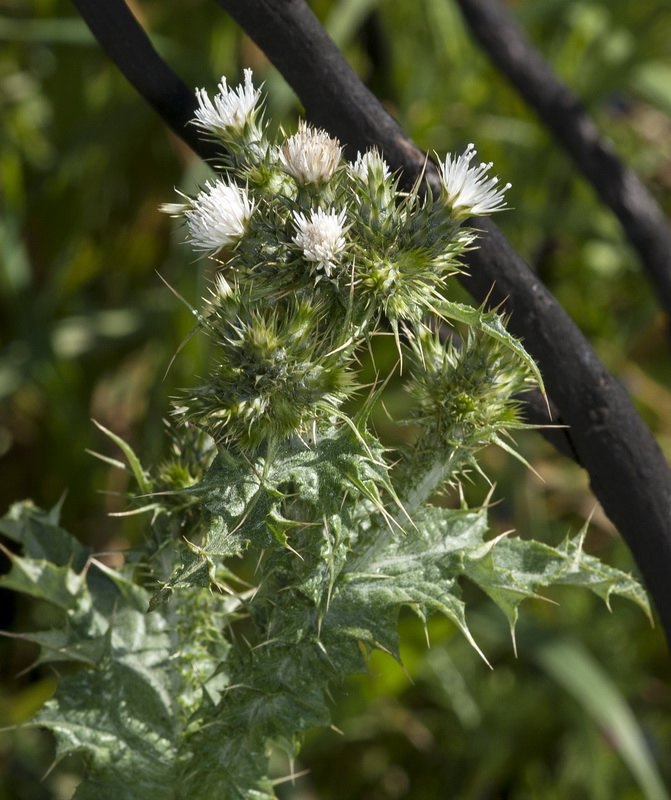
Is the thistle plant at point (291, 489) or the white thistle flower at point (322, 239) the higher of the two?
the white thistle flower at point (322, 239)

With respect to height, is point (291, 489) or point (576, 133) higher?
point (576, 133)

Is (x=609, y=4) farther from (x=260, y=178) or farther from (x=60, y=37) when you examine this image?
(x=260, y=178)

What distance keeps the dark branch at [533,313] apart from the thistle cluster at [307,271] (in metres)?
0.10

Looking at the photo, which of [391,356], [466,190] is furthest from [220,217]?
[391,356]

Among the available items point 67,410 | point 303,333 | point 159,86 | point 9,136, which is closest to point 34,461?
point 67,410

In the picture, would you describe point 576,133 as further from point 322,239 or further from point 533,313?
point 322,239

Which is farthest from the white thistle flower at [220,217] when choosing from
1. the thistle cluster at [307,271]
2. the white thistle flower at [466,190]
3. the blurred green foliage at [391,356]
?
the blurred green foliage at [391,356]

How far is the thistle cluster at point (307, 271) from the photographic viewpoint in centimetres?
68

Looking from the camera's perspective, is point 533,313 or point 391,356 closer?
point 533,313

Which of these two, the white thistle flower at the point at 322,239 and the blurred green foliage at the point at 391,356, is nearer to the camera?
the white thistle flower at the point at 322,239

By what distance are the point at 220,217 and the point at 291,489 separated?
0.25m

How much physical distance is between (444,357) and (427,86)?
2172 mm

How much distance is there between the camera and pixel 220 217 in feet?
2.30

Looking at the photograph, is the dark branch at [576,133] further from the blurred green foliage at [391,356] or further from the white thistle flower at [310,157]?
the white thistle flower at [310,157]
